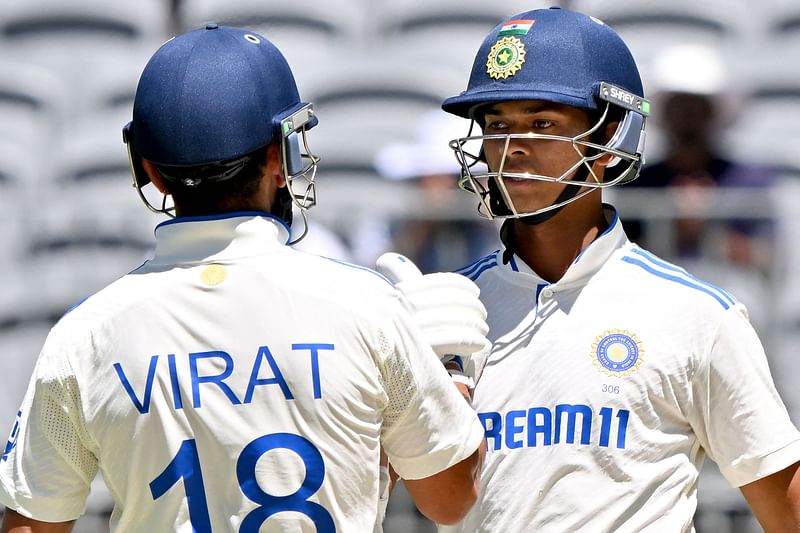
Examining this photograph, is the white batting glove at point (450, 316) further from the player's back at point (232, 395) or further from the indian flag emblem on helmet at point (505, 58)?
the indian flag emblem on helmet at point (505, 58)

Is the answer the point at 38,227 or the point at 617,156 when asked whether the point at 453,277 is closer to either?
the point at 617,156

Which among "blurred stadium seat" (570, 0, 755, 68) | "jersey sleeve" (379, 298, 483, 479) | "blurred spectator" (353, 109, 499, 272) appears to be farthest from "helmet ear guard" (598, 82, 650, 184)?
"blurred stadium seat" (570, 0, 755, 68)

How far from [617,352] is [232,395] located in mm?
938

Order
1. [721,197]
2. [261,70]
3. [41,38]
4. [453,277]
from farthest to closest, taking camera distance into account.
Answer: [41,38] → [721,197] → [453,277] → [261,70]

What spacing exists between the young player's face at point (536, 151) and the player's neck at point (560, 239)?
88 millimetres

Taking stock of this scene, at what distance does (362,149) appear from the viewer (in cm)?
643

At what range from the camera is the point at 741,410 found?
2596mm

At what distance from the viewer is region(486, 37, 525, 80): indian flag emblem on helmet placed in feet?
9.21

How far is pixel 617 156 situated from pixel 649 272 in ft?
0.93

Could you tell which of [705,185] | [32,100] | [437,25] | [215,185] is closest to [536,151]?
[215,185]

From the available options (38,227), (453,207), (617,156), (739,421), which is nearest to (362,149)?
(453,207)

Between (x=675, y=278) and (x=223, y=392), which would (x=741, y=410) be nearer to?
(x=675, y=278)

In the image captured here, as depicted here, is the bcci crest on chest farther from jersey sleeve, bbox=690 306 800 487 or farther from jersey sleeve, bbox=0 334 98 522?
jersey sleeve, bbox=0 334 98 522

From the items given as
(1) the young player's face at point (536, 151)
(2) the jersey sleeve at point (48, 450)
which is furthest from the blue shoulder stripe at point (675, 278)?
(2) the jersey sleeve at point (48, 450)
